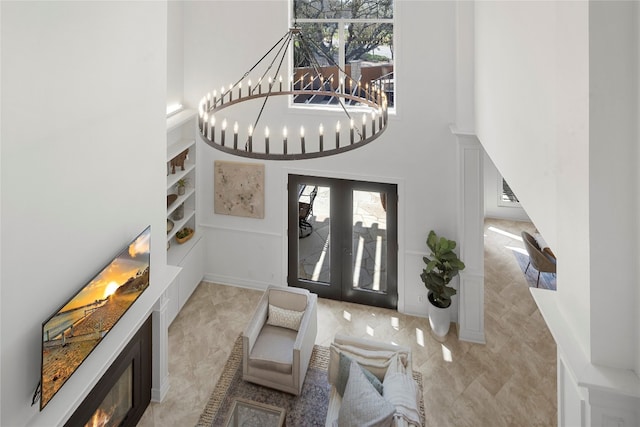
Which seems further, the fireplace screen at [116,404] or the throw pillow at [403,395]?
the fireplace screen at [116,404]

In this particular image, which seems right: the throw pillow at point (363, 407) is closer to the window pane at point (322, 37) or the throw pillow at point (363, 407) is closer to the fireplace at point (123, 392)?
the fireplace at point (123, 392)

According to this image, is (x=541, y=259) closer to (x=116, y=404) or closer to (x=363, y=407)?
(x=363, y=407)

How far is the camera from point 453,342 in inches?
233

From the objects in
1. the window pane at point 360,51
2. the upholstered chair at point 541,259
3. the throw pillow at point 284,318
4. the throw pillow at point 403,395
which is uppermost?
the window pane at point 360,51

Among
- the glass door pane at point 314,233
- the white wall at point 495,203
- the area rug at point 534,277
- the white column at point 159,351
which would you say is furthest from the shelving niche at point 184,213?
the white wall at point 495,203

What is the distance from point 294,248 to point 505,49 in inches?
168

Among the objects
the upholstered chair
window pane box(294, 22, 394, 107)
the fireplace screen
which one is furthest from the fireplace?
the upholstered chair

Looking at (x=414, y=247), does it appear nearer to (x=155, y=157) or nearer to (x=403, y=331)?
(x=403, y=331)

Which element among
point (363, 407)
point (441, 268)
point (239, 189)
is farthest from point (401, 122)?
point (363, 407)

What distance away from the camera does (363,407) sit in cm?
360

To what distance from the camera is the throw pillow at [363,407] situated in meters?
3.48

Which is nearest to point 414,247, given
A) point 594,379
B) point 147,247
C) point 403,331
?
point 403,331

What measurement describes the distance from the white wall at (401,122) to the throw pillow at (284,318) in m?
1.60

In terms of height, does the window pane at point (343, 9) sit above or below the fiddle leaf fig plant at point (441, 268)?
Answer: above
